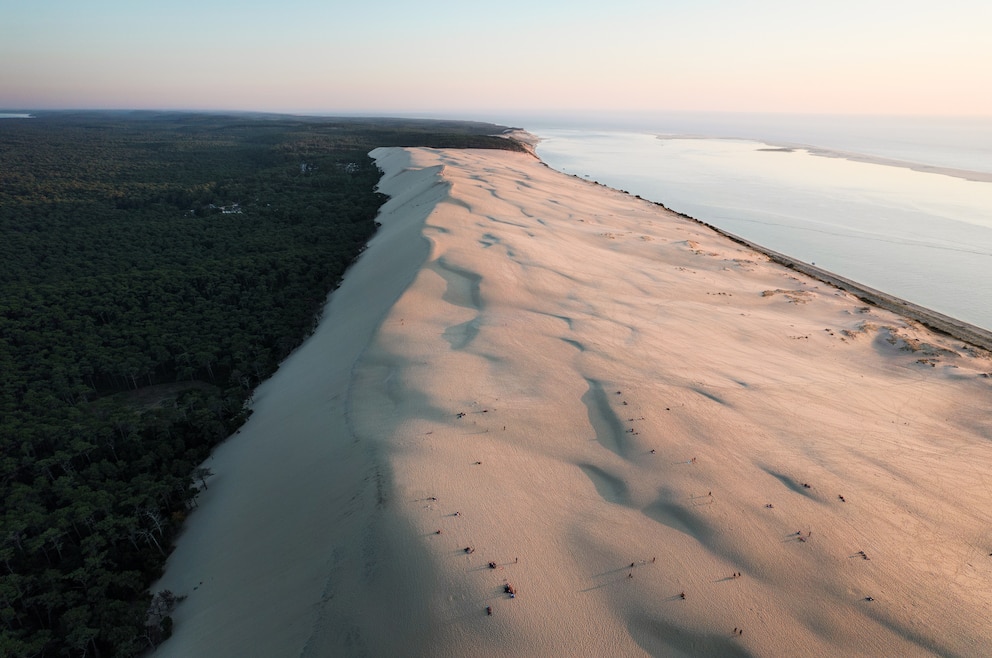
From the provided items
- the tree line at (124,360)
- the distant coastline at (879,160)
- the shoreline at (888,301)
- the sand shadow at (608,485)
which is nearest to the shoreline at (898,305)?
the shoreline at (888,301)

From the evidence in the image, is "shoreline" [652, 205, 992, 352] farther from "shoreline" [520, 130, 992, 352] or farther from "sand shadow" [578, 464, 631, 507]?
"sand shadow" [578, 464, 631, 507]

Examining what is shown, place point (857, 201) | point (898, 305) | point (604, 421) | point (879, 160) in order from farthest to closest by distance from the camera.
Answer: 1. point (879, 160)
2. point (857, 201)
3. point (898, 305)
4. point (604, 421)

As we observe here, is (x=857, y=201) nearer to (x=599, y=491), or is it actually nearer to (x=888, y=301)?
(x=888, y=301)

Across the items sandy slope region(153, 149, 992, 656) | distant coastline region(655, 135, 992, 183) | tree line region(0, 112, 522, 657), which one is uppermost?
distant coastline region(655, 135, 992, 183)

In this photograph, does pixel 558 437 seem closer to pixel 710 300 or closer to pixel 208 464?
pixel 208 464

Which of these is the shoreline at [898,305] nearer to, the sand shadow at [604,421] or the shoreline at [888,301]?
the shoreline at [888,301]

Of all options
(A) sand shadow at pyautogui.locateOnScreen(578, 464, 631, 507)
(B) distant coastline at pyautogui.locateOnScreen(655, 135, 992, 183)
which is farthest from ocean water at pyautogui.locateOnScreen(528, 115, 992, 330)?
(A) sand shadow at pyautogui.locateOnScreen(578, 464, 631, 507)

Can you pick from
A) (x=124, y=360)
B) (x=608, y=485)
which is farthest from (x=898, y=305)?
(x=124, y=360)
